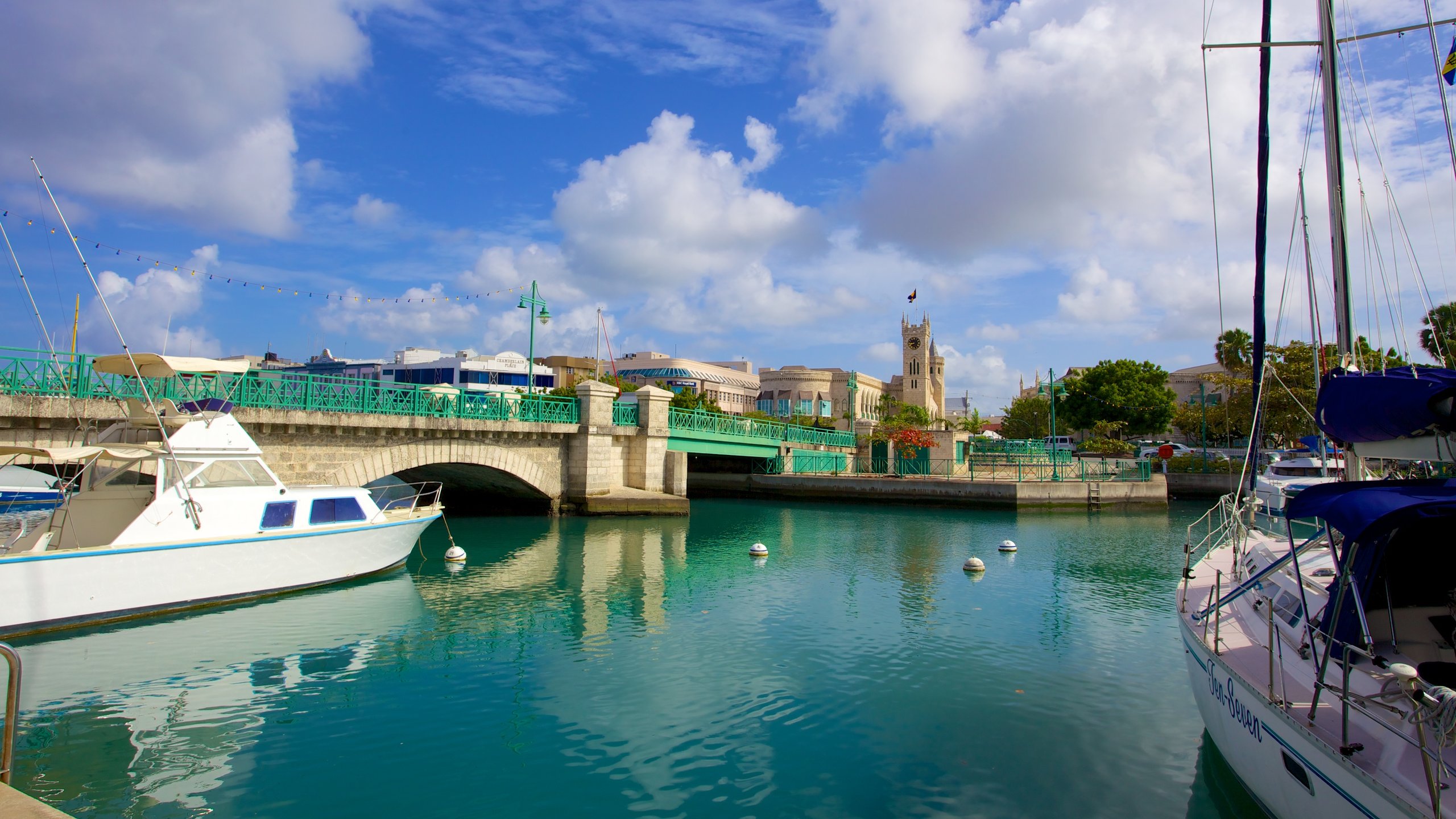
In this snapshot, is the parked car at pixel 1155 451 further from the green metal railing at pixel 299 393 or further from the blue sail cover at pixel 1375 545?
the blue sail cover at pixel 1375 545

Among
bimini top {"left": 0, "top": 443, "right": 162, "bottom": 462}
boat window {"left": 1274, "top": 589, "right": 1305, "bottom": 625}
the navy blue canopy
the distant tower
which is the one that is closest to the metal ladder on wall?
boat window {"left": 1274, "top": 589, "right": 1305, "bottom": 625}

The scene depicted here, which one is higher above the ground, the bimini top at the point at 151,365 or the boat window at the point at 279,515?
the bimini top at the point at 151,365

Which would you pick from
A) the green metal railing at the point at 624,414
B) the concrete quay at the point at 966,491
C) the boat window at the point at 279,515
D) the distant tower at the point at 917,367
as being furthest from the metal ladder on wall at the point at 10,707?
the distant tower at the point at 917,367

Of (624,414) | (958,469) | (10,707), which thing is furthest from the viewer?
(958,469)

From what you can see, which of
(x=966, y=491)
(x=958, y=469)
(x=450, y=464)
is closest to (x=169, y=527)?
(x=450, y=464)

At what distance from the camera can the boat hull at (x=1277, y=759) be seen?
5.82 metres

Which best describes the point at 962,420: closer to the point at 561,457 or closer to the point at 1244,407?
the point at 1244,407

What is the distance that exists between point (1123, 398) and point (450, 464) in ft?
227

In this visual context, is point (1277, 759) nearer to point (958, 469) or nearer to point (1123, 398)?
point (958, 469)

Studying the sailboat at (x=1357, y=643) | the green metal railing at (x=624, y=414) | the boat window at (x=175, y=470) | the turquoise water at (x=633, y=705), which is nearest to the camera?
the sailboat at (x=1357, y=643)

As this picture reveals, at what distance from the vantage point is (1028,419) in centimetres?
9838

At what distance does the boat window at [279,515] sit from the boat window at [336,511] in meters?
0.47

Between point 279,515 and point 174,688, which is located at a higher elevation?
point 279,515

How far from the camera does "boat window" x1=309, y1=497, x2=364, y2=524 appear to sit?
18.1m
